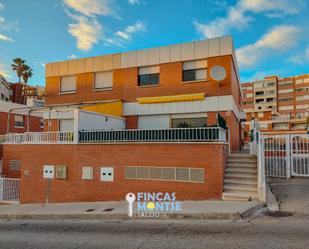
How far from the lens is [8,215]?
11.1 m

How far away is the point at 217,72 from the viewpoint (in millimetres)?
14484

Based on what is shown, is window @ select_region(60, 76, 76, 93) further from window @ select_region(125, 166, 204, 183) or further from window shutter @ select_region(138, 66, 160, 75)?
window @ select_region(125, 166, 204, 183)

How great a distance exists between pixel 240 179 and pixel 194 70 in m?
8.13

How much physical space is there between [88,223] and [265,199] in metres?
6.50

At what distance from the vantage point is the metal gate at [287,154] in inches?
467

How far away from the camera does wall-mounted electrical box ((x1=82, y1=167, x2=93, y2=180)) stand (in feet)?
41.4

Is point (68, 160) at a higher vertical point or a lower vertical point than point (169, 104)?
lower

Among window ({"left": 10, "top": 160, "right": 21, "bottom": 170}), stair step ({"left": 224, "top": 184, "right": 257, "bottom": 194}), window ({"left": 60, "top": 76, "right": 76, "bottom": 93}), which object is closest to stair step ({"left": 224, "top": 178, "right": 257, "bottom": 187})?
stair step ({"left": 224, "top": 184, "right": 257, "bottom": 194})

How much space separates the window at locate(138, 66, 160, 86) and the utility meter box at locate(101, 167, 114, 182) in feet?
24.2

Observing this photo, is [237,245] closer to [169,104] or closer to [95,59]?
[169,104]

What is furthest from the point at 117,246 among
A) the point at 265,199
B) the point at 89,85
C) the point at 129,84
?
the point at 89,85

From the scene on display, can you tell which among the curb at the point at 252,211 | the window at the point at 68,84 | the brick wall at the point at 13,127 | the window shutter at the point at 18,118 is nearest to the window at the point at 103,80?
the window at the point at 68,84

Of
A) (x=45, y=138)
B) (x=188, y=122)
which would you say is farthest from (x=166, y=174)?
(x=45, y=138)

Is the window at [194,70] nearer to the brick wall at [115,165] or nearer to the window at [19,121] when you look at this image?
the brick wall at [115,165]
